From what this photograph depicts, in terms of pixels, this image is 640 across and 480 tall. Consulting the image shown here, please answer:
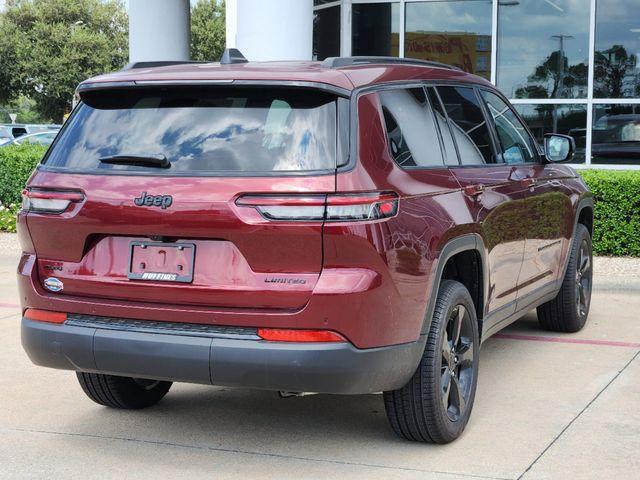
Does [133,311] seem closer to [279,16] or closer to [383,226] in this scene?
[383,226]

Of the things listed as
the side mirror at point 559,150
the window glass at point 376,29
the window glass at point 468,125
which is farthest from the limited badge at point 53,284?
the window glass at point 376,29

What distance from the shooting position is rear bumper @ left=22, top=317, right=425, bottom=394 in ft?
13.2

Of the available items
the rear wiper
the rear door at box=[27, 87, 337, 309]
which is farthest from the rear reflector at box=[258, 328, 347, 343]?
the rear wiper

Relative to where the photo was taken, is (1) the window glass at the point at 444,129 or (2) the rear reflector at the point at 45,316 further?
(1) the window glass at the point at 444,129

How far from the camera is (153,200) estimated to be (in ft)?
13.8

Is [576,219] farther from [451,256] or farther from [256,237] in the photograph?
[256,237]

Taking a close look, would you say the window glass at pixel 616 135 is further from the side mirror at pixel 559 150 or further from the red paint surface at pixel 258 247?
the red paint surface at pixel 258 247

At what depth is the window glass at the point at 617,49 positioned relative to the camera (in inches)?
558

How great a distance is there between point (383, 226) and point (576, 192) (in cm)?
333

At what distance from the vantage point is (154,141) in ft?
14.3

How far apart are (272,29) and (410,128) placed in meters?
6.80

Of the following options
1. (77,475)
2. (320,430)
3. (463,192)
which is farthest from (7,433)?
(463,192)

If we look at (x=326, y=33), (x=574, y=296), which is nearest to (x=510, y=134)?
(x=574, y=296)

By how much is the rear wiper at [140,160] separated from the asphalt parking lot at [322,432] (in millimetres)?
1356
